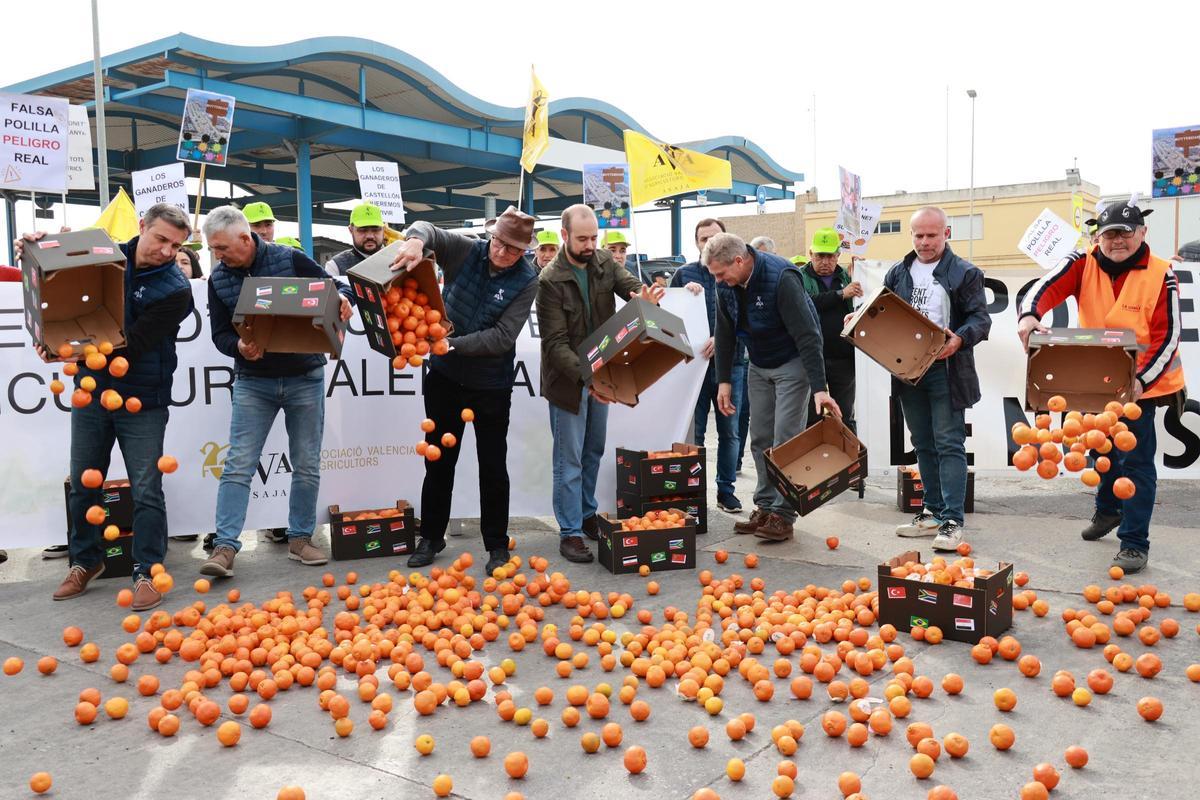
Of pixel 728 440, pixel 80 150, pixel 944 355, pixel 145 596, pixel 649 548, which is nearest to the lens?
pixel 145 596

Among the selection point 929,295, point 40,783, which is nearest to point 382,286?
point 40,783

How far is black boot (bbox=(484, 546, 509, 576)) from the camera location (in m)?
5.71

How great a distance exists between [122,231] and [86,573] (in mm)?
4548

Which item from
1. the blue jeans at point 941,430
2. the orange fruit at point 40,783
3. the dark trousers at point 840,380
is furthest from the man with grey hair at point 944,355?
the orange fruit at point 40,783

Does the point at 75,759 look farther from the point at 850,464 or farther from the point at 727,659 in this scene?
the point at 850,464

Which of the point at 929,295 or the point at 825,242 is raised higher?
the point at 825,242

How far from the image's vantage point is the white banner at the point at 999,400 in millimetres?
7918

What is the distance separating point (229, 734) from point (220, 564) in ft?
7.91

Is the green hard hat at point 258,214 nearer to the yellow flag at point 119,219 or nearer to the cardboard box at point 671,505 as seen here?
the yellow flag at point 119,219

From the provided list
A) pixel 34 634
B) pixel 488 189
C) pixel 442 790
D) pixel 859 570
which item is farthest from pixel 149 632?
pixel 488 189

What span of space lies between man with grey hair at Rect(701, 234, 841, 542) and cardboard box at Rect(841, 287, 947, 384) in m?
0.35

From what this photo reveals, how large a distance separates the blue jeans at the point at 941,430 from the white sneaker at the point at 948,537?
5cm

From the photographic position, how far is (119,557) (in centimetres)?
573

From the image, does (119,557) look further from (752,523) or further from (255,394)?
(752,523)
